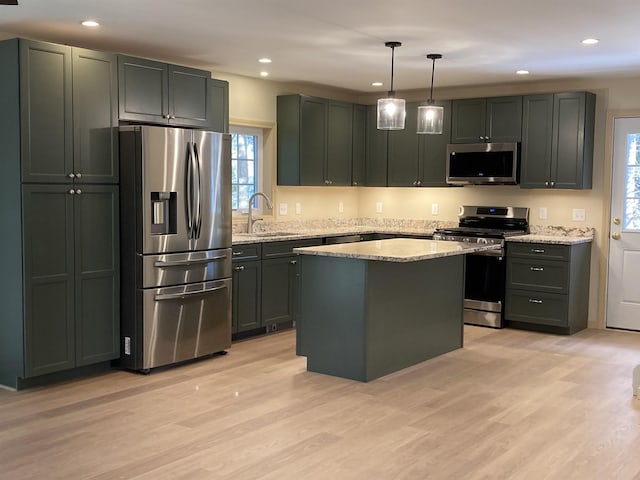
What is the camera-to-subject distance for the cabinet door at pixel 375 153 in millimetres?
7895

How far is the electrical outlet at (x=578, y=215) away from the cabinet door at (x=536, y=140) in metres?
0.43

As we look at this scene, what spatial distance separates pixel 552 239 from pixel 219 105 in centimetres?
330

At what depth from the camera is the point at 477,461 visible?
340 cm

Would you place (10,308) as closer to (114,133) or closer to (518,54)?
(114,133)

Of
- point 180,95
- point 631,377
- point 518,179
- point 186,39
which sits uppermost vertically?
point 186,39

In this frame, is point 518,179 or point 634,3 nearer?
point 634,3

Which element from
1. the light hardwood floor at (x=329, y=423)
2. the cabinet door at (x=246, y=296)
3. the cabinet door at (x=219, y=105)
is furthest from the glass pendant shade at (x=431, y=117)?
the cabinet door at (x=246, y=296)

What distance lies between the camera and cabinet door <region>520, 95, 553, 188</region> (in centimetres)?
674

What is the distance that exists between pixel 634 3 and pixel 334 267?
2.49 metres

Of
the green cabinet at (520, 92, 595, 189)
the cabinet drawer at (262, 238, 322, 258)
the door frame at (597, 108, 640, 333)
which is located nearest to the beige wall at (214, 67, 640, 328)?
the door frame at (597, 108, 640, 333)

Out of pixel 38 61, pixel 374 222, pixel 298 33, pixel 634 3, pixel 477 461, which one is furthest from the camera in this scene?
pixel 374 222

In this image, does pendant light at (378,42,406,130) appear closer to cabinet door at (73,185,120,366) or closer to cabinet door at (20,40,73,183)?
cabinet door at (73,185,120,366)

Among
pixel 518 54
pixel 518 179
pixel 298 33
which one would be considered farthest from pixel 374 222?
pixel 298 33

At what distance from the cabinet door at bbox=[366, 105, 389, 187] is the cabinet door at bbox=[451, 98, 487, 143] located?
87cm
